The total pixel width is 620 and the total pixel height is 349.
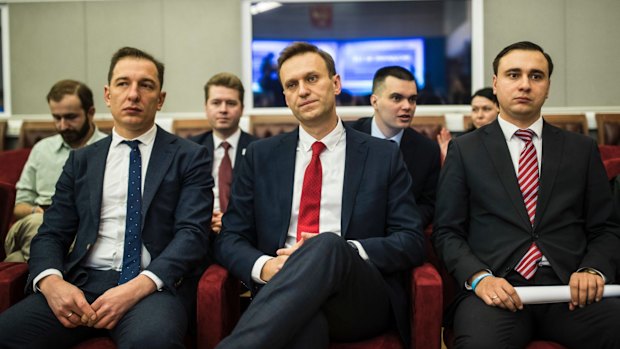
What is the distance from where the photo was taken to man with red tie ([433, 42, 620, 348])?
1798 millimetres

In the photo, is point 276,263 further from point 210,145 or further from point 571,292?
point 210,145

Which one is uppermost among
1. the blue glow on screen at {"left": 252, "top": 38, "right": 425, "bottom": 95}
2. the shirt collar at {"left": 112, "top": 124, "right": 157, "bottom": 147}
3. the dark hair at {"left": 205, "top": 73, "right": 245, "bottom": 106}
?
the blue glow on screen at {"left": 252, "top": 38, "right": 425, "bottom": 95}

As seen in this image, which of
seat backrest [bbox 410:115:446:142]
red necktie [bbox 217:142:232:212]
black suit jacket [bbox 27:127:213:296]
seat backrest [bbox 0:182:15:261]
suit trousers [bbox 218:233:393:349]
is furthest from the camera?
seat backrest [bbox 410:115:446:142]

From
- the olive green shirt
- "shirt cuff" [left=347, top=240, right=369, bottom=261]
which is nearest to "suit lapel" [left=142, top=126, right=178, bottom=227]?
"shirt cuff" [left=347, top=240, right=369, bottom=261]

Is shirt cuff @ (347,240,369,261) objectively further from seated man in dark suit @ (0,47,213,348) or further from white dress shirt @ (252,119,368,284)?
seated man in dark suit @ (0,47,213,348)

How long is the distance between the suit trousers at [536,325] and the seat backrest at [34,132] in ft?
11.3

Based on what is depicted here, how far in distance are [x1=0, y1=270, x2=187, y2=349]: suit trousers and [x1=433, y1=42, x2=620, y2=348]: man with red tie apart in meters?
0.87

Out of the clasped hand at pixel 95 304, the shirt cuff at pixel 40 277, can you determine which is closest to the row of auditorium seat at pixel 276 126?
the shirt cuff at pixel 40 277

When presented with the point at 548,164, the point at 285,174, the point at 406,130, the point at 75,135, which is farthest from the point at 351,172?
the point at 75,135

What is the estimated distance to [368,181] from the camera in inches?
80.1

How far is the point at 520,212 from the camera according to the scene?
77.1 inches

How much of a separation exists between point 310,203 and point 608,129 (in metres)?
3.17

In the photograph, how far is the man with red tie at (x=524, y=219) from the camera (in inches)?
70.8

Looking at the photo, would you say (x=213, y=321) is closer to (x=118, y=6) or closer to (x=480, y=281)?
(x=480, y=281)
